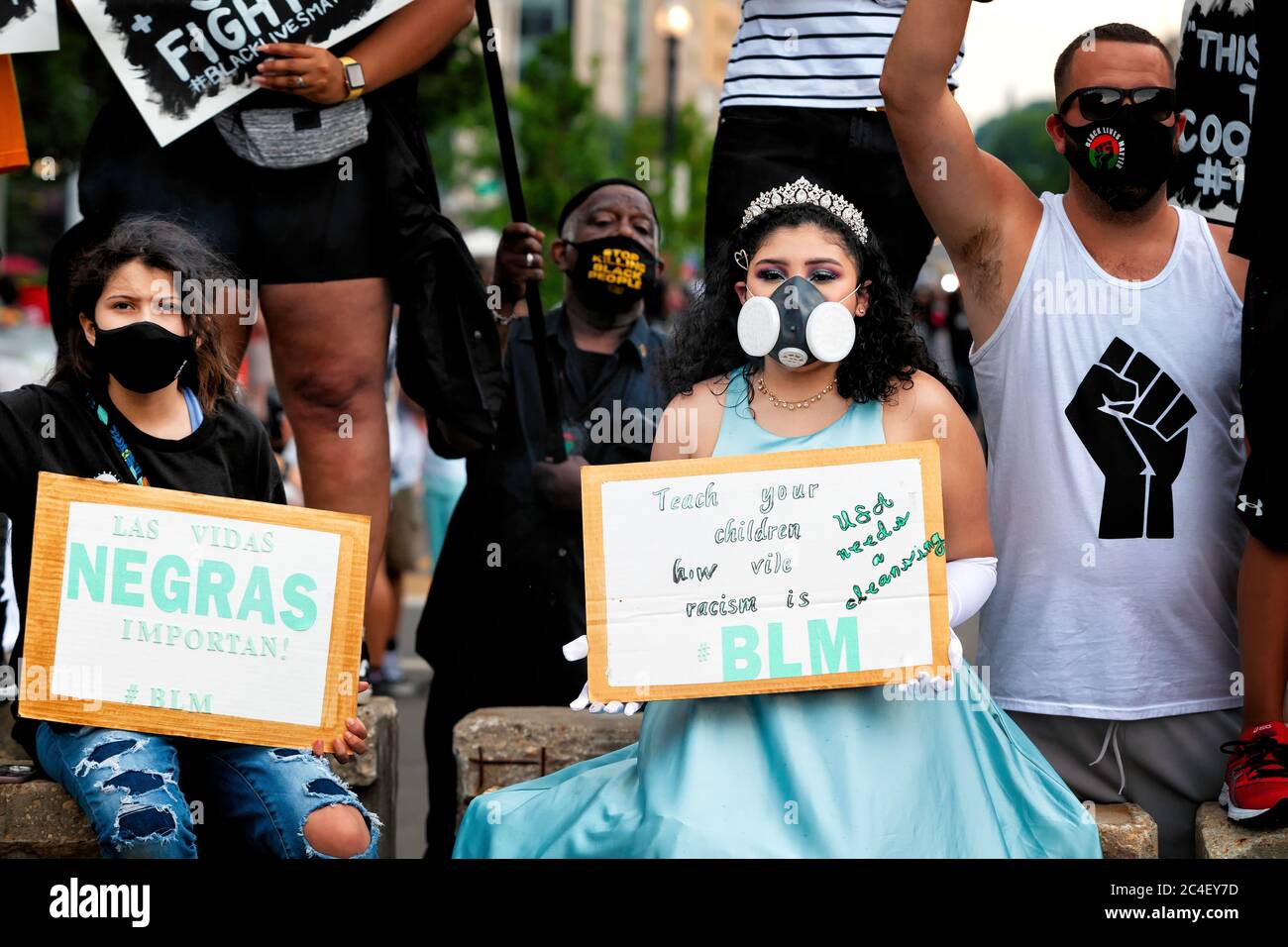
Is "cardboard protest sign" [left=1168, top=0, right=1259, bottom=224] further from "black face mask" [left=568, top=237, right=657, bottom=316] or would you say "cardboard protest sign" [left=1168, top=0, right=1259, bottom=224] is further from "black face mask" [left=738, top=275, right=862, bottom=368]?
"black face mask" [left=568, top=237, right=657, bottom=316]

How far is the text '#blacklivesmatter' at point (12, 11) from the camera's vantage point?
13.0 feet

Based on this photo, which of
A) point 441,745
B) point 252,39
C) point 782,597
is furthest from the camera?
point 441,745

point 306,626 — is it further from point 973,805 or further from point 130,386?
point 973,805

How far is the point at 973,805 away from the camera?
338 centimetres

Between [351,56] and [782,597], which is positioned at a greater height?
[351,56]

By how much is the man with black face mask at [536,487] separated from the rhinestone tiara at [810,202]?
0.99m

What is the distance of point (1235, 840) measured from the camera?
3.61 m

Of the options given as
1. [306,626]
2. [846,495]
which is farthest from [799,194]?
[306,626]

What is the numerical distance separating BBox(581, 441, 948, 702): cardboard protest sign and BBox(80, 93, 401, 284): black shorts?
1.17 metres

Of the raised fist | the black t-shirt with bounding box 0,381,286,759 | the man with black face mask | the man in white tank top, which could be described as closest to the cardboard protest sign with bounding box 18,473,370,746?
the black t-shirt with bounding box 0,381,286,759

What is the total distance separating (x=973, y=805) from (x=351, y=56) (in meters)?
2.24

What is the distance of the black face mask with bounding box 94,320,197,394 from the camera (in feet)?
11.5

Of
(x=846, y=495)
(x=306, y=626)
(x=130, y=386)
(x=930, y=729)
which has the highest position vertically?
(x=130, y=386)
